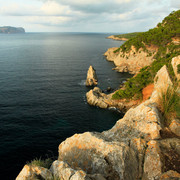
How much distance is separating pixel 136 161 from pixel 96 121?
2653 centimetres

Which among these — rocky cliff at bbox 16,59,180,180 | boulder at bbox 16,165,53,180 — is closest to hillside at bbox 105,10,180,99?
rocky cliff at bbox 16,59,180,180

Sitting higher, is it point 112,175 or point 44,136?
point 112,175

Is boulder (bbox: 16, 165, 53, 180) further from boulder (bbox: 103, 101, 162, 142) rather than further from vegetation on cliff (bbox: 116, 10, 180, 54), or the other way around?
Answer: vegetation on cliff (bbox: 116, 10, 180, 54)

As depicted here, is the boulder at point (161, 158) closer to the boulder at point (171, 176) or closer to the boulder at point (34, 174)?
the boulder at point (171, 176)

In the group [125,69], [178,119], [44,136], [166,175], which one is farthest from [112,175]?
[125,69]

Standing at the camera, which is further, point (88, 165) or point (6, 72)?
point (6, 72)

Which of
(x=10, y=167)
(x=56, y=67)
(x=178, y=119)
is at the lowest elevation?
(x=10, y=167)

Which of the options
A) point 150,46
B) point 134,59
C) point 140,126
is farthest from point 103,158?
point 150,46

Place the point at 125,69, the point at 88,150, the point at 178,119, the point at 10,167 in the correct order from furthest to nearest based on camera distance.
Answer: the point at 125,69 < the point at 10,167 < the point at 178,119 < the point at 88,150

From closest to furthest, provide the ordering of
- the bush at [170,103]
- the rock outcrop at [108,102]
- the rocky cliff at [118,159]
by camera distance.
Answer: the rocky cliff at [118,159] < the bush at [170,103] < the rock outcrop at [108,102]

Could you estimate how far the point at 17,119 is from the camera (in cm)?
3747

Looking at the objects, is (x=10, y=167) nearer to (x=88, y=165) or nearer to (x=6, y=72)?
(x=88, y=165)

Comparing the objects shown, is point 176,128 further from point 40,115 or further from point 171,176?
point 40,115

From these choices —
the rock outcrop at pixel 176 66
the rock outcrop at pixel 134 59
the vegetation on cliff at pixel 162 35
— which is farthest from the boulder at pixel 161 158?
the vegetation on cliff at pixel 162 35
